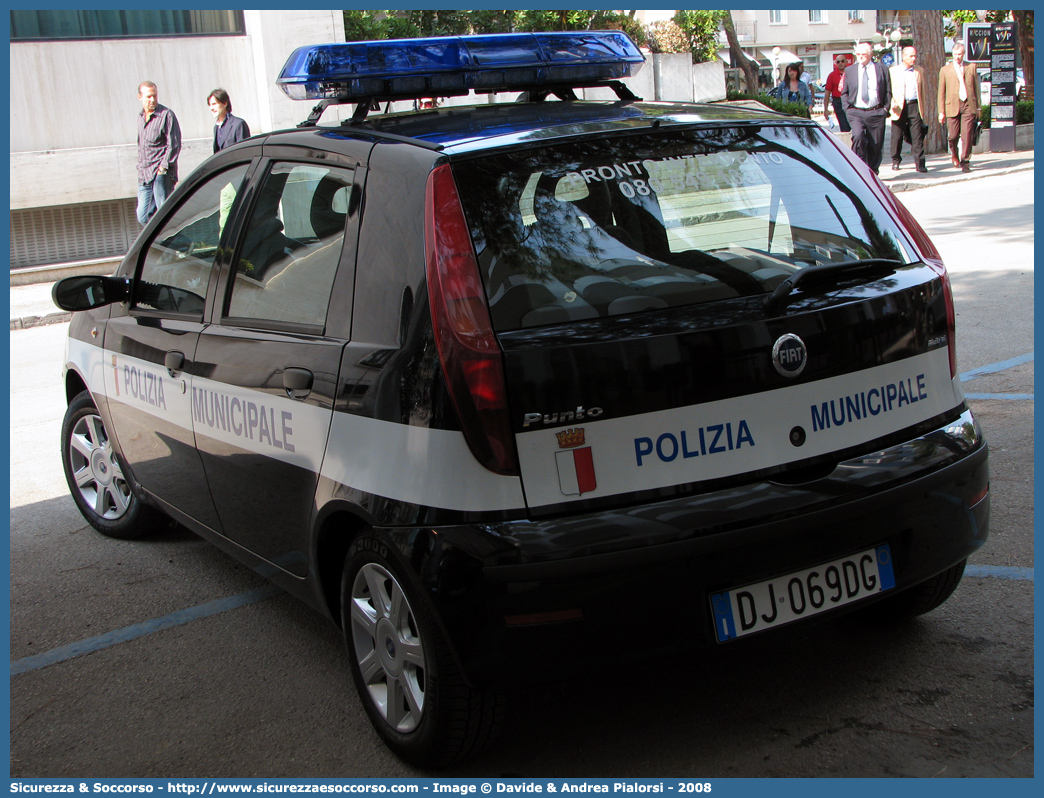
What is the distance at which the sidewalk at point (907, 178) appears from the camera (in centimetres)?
1184

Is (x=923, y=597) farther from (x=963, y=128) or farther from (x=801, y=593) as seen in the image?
(x=963, y=128)

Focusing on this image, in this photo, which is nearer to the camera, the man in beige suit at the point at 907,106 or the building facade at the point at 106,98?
the building facade at the point at 106,98

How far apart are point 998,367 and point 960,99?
13.4 metres

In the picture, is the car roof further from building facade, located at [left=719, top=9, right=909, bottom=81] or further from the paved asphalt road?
building facade, located at [left=719, top=9, right=909, bottom=81]

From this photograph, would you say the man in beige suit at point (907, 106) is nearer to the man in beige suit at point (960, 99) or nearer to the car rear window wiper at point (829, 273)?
the man in beige suit at point (960, 99)

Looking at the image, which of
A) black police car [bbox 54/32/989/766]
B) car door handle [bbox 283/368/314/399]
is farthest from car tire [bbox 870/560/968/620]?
car door handle [bbox 283/368/314/399]

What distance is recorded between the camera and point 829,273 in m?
2.69

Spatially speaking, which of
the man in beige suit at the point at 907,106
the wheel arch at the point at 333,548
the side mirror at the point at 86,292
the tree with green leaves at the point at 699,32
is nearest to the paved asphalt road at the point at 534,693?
the wheel arch at the point at 333,548

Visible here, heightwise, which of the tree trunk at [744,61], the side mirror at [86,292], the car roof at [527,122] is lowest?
the side mirror at [86,292]

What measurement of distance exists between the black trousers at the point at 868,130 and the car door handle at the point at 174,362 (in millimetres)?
14116

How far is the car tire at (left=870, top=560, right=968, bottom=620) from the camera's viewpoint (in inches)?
124

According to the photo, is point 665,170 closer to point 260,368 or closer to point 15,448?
point 260,368

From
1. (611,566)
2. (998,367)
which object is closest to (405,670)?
(611,566)
